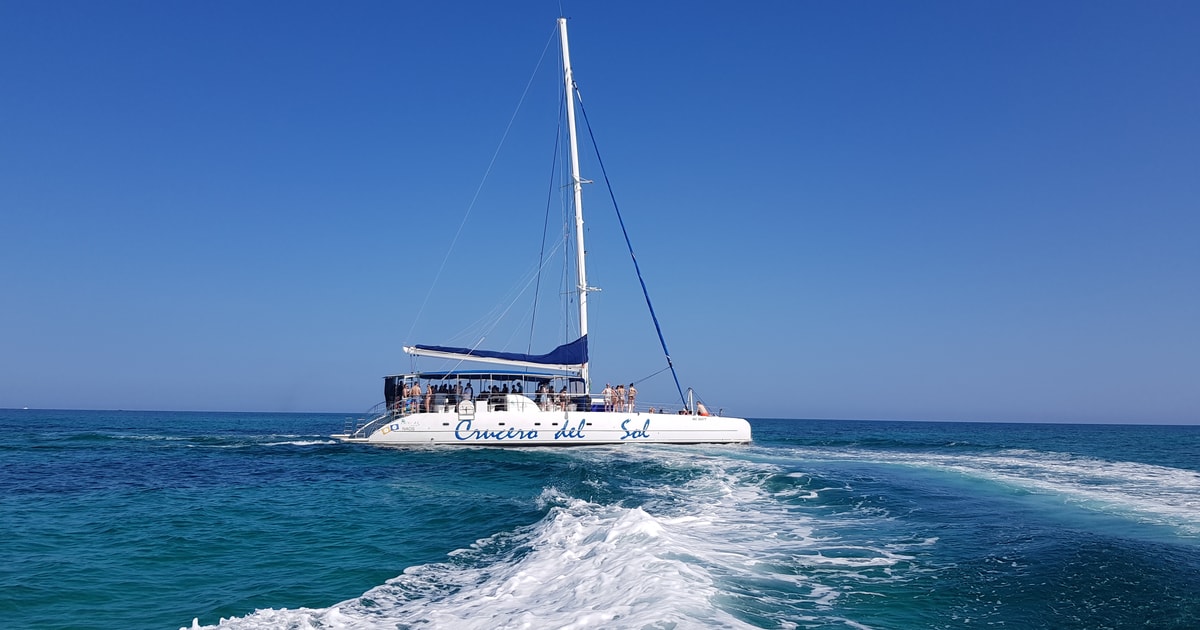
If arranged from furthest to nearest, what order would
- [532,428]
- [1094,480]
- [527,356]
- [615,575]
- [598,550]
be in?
1. [527,356]
2. [532,428]
3. [1094,480]
4. [598,550]
5. [615,575]

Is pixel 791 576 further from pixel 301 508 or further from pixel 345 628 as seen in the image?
pixel 301 508

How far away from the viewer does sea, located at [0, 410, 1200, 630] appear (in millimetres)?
6469

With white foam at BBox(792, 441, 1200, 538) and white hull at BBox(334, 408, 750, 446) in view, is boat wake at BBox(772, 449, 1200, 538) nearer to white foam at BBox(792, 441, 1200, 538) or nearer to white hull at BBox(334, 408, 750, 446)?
white foam at BBox(792, 441, 1200, 538)

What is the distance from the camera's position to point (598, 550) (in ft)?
28.5

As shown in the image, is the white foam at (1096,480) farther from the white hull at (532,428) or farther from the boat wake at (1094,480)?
the white hull at (532,428)

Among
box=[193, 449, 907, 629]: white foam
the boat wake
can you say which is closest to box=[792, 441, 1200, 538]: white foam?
the boat wake

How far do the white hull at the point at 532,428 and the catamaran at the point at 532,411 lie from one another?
38 millimetres

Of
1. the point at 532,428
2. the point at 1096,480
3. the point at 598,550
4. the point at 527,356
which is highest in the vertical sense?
the point at 527,356

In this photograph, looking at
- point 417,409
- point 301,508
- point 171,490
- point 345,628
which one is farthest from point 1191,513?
point 417,409

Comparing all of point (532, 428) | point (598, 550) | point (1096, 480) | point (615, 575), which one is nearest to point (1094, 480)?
point (1096, 480)

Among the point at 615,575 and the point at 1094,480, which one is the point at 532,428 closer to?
the point at 1094,480

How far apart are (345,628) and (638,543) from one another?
12.3 ft

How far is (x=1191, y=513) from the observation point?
38.5 ft

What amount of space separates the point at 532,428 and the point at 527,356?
11.9ft
